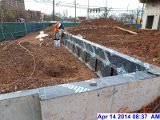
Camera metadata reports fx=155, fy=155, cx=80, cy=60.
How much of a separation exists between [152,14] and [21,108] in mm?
18809

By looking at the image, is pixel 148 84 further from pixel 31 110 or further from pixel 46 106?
pixel 31 110

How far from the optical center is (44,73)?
5012 millimetres

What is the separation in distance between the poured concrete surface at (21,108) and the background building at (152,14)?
56.6 feet

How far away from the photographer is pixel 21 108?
1981 millimetres

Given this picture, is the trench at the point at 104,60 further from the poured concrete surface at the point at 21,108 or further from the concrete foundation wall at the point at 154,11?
the concrete foundation wall at the point at 154,11

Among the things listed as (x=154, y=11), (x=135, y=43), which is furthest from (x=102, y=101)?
(x=154, y=11)

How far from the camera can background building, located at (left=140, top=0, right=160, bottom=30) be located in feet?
54.1

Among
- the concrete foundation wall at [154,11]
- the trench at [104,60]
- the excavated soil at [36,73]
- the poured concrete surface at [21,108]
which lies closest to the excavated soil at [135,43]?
the trench at [104,60]

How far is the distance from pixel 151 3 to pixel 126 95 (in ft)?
60.2

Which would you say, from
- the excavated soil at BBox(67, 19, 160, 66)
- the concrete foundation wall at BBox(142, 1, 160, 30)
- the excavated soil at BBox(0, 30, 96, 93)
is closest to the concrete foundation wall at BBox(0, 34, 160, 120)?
the excavated soil at BBox(0, 30, 96, 93)

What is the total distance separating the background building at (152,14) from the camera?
16.5 metres

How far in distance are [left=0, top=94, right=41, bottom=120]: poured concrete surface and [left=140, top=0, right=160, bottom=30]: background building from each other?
1726cm

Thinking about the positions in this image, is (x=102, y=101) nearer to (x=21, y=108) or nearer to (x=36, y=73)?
(x=21, y=108)

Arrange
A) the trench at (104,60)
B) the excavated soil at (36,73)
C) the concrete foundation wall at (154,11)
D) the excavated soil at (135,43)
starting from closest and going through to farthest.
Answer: the trench at (104,60)
the excavated soil at (36,73)
the excavated soil at (135,43)
the concrete foundation wall at (154,11)
